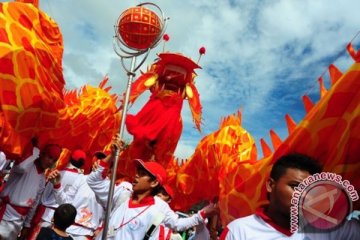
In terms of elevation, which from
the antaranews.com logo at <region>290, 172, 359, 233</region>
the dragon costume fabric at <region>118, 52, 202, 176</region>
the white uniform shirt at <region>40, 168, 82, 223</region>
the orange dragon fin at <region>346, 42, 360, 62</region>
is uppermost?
the dragon costume fabric at <region>118, 52, 202, 176</region>

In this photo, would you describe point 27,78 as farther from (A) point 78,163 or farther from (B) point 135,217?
(A) point 78,163

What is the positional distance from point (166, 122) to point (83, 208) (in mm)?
1524

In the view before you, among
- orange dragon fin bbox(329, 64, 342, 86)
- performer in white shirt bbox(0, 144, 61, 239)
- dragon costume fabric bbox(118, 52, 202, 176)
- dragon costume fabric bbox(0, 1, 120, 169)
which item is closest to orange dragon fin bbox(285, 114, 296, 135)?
orange dragon fin bbox(329, 64, 342, 86)

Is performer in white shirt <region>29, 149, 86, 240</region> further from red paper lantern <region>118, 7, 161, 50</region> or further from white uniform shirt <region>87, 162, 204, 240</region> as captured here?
red paper lantern <region>118, 7, 161, 50</region>

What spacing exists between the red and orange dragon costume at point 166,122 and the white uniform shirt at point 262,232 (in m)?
0.22

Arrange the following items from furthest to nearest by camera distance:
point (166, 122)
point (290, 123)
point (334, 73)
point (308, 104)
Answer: point (166, 122) → point (290, 123) → point (308, 104) → point (334, 73)

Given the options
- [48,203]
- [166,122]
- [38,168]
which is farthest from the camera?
[166,122]

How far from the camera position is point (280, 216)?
153cm

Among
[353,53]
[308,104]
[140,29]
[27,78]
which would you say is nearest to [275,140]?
[308,104]

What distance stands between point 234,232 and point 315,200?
482mm

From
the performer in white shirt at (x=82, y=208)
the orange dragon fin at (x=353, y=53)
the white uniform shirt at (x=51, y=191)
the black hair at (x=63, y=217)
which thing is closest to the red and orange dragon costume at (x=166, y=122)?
the orange dragon fin at (x=353, y=53)

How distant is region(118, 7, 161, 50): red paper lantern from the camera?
301 centimetres

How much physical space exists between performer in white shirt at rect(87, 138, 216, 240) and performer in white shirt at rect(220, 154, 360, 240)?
3.08 feet

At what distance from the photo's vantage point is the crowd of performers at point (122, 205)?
1.53m
